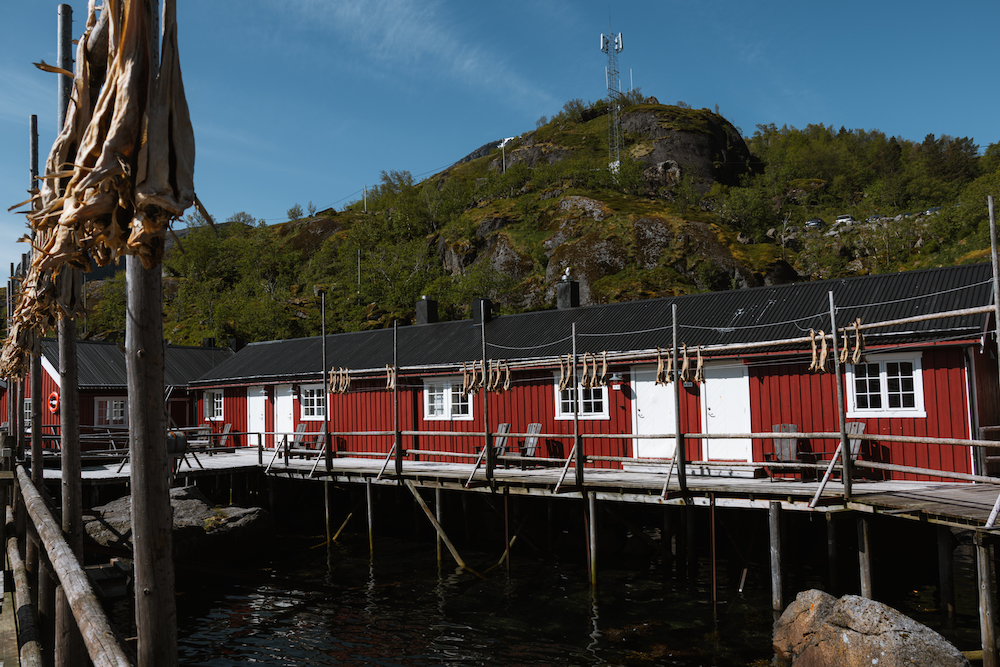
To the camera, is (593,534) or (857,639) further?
(593,534)

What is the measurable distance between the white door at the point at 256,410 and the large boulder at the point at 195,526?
770 cm

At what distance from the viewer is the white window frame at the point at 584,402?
17047 mm

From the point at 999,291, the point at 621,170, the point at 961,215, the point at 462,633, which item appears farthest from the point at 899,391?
the point at 621,170

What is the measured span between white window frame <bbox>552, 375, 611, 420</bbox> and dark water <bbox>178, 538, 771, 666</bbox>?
394 cm

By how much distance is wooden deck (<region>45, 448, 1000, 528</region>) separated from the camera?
9.77m

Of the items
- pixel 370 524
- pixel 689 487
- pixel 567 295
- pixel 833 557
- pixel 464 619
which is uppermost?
pixel 567 295

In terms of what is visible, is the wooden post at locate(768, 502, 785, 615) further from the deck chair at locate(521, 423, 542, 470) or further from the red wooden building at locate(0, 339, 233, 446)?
the red wooden building at locate(0, 339, 233, 446)

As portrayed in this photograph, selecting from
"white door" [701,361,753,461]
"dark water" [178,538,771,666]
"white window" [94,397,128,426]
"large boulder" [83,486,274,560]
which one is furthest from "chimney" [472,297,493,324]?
"white window" [94,397,128,426]

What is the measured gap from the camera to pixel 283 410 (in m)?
24.4

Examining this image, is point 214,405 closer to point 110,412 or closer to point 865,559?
point 110,412

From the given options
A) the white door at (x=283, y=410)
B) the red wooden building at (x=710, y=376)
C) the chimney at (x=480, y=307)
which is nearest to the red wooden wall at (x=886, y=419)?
the red wooden building at (x=710, y=376)

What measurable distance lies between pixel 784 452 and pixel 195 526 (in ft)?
42.2

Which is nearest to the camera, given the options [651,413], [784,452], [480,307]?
[784,452]

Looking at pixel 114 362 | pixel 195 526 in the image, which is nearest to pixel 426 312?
pixel 195 526
